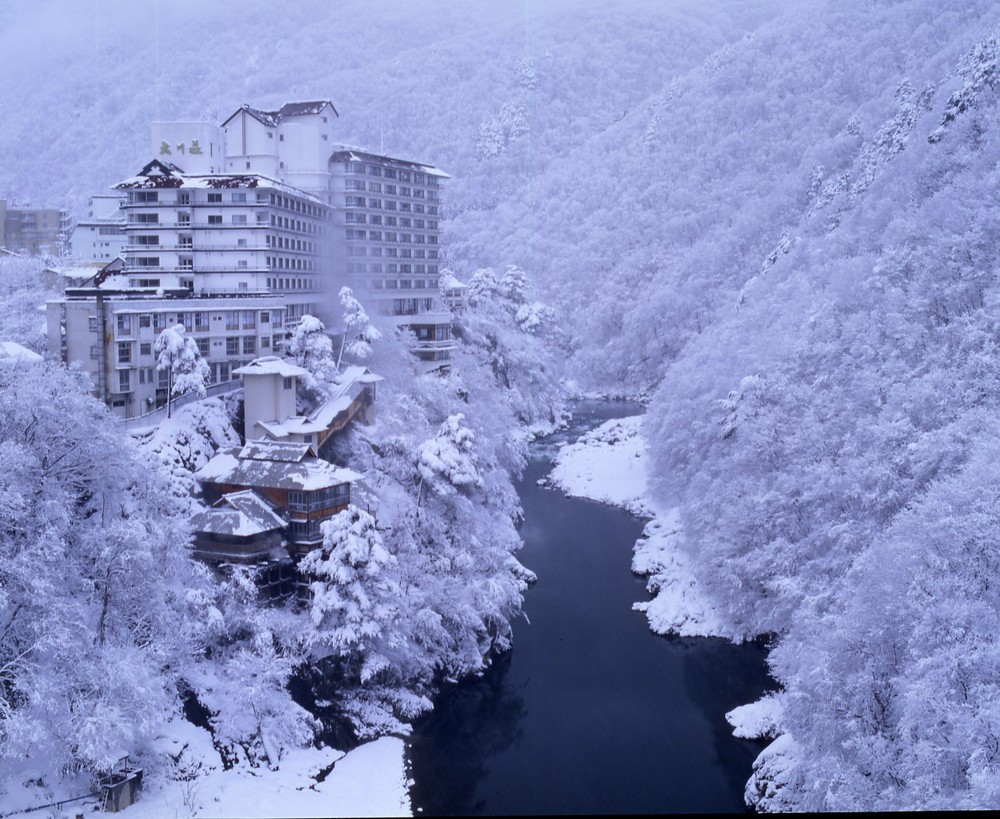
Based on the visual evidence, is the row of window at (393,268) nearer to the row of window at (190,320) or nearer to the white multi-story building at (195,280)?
the white multi-story building at (195,280)

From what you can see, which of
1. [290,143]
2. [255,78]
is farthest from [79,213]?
[255,78]

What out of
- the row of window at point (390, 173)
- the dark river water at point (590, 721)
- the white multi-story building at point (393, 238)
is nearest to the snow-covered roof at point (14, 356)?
the dark river water at point (590, 721)

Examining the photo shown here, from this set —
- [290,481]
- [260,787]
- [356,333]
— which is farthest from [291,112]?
[260,787]

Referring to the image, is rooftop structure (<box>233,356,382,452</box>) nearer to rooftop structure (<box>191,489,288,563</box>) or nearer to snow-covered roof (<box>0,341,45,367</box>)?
rooftop structure (<box>191,489,288,563</box>)

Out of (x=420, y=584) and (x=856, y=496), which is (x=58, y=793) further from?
(x=856, y=496)

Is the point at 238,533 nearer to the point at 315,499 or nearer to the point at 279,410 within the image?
the point at 315,499

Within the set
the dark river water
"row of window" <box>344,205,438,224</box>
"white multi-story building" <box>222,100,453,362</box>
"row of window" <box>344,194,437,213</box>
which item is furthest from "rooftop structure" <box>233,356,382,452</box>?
"row of window" <box>344,194,437,213</box>
